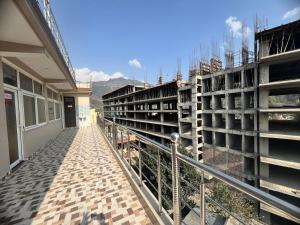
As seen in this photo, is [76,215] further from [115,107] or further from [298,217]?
[115,107]

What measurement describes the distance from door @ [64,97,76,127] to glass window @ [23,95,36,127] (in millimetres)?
7835

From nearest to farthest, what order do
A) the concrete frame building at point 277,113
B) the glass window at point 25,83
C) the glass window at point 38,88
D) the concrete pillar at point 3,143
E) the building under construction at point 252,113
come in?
the concrete pillar at point 3,143, the glass window at point 25,83, the glass window at point 38,88, the concrete frame building at point 277,113, the building under construction at point 252,113

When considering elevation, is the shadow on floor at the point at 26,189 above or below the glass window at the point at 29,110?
below

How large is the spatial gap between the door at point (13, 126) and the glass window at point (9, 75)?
8.6 inches

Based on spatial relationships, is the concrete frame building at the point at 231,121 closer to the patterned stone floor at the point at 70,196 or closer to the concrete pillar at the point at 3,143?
the patterned stone floor at the point at 70,196

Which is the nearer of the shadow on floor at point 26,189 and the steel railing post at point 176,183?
the steel railing post at point 176,183

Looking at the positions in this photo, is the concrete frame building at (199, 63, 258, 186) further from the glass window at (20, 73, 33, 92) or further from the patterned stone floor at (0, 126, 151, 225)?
the glass window at (20, 73, 33, 92)

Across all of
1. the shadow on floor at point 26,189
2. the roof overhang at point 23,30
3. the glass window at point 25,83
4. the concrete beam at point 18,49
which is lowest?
the shadow on floor at point 26,189

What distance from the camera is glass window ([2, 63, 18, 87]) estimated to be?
3806 mm

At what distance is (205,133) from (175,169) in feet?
49.4

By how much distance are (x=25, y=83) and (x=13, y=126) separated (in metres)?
1.63

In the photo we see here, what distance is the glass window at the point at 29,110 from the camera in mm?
4911

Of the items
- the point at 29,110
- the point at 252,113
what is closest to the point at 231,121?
the point at 252,113

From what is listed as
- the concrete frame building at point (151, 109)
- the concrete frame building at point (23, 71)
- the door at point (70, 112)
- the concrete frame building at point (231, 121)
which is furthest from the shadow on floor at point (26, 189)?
the concrete frame building at point (151, 109)
